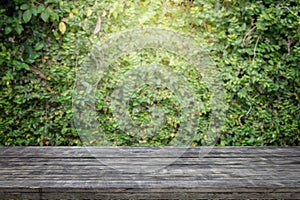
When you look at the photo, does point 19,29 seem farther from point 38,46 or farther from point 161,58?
point 161,58

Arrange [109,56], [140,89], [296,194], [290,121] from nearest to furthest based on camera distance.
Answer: [296,194], [109,56], [140,89], [290,121]

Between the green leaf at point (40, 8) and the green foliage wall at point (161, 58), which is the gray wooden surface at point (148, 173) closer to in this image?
the green foliage wall at point (161, 58)

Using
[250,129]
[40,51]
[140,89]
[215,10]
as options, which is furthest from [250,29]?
[40,51]

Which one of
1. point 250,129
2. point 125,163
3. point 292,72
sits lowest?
point 250,129

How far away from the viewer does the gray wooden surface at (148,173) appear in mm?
1631

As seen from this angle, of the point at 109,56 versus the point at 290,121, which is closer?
the point at 109,56

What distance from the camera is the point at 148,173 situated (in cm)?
185

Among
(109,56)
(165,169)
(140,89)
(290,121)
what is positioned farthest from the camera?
(290,121)

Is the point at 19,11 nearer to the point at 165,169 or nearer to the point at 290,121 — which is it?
the point at 165,169

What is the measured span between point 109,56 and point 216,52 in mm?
1037

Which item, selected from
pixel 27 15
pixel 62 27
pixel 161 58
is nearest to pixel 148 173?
pixel 161 58

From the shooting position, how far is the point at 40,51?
3406 mm

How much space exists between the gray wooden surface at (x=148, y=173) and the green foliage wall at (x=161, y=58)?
1071mm

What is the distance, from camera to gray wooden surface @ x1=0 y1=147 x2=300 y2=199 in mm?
1631
